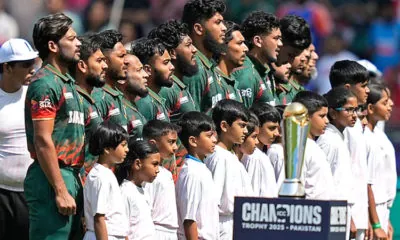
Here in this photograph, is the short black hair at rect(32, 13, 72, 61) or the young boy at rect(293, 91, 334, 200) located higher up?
the short black hair at rect(32, 13, 72, 61)

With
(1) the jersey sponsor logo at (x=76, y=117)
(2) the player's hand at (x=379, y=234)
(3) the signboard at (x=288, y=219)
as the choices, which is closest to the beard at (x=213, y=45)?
(1) the jersey sponsor logo at (x=76, y=117)

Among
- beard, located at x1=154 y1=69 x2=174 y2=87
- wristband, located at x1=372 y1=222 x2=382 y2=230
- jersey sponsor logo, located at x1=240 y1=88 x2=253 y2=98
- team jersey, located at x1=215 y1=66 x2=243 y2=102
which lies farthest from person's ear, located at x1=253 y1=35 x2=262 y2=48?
wristband, located at x1=372 y1=222 x2=382 y2=230

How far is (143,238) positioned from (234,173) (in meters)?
1.09

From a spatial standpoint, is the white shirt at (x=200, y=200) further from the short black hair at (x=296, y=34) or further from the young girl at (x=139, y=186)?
the short black hair at (x=296, y=34)

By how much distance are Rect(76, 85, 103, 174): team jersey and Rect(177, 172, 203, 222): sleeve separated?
75 centimetres

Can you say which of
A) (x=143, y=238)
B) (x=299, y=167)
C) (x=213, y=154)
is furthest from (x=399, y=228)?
(x=299, y=167)

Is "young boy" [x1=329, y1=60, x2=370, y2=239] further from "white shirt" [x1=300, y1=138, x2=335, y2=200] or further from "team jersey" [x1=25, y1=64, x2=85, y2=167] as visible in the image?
"team jersey" [x1=25, y1=64, x2=85, y2=167]

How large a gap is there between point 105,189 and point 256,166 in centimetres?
191

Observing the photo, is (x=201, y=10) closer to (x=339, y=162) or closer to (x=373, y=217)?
(x=339, y=162)

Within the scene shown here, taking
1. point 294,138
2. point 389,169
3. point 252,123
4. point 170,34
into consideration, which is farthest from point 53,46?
point 389,169

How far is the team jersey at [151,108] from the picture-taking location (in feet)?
32.6

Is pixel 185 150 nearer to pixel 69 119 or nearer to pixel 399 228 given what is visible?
pixel 69 119

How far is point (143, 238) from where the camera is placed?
916cm

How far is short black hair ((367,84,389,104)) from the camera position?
12680mm
